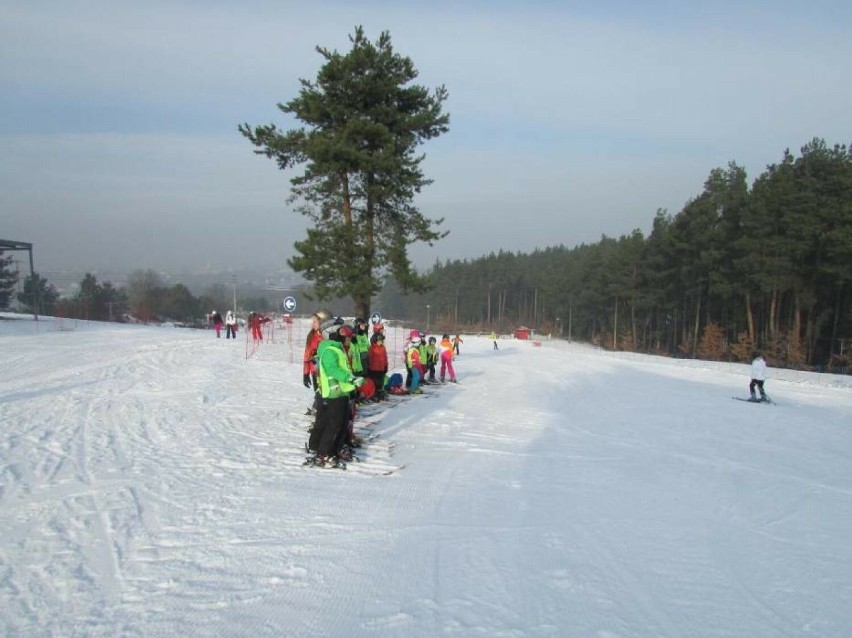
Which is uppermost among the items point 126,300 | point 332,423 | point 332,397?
point 126,300

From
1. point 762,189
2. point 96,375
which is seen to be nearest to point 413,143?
point 96,375

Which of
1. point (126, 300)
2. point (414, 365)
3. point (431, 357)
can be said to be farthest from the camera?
point (126, 300)

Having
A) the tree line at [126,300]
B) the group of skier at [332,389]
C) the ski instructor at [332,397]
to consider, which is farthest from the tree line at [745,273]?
the tree line at [126,300]

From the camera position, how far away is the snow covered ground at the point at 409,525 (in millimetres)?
3904

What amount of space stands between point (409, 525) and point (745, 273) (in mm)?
46224

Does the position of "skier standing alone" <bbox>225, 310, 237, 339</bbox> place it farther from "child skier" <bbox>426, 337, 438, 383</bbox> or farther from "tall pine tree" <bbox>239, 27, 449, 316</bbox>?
"child skier" <bbox>426, 337, 438, 383</bbox>

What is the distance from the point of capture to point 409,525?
5.59 metres

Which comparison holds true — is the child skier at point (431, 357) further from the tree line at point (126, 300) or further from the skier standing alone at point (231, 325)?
the tree line at point (126, 300)

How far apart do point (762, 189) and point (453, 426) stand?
41088 millimetres

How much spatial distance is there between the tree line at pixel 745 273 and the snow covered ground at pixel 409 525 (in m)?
14.8

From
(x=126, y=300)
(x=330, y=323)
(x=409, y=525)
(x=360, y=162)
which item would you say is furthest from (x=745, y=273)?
(x=126, y=300)

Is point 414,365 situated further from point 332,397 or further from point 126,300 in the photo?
point 126,300

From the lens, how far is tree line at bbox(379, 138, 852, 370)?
123 ft

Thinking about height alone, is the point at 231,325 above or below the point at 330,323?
below
